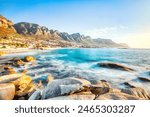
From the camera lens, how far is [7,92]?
3016 millimetres

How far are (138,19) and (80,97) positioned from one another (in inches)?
103

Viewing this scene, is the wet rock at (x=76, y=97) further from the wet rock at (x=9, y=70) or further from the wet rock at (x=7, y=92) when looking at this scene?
the wet rock at (x=9, y=70)

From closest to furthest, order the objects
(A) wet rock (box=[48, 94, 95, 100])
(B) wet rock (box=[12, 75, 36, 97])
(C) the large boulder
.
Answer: (A) wet rock (box=[48, 94, 95, 100])
(B) wet rock (box=[12, 75, 36, 97])
(C) the large boulder

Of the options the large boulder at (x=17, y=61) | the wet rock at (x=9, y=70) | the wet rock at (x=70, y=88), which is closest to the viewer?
the wet rock at (x=70, y=88)

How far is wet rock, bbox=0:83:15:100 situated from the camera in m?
2.90

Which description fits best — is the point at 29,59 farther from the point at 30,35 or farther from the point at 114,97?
the point at 114,97

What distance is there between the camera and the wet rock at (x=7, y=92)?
290 cm

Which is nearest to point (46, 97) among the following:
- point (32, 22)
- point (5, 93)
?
point (5, 93)

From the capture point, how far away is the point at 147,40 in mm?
4371

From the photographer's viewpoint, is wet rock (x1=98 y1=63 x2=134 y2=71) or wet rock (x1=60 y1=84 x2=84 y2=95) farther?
wet rock (x1=98 y1=63 x2=134 y2=71)

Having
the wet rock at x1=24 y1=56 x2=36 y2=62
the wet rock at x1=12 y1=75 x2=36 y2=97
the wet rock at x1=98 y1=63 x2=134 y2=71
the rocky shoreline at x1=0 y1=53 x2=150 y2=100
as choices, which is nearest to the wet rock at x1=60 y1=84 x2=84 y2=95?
the rocky shoreline at x1=0 y1=53 x2=150 y2=100

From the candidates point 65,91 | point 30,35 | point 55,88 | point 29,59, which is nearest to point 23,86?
point 55,88

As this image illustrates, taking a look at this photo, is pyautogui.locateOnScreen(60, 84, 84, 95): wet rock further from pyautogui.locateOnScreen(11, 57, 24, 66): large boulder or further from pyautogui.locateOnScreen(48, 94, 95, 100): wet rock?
pyautogui.locateOnScreen(11, 57, 24, 66): large boulder

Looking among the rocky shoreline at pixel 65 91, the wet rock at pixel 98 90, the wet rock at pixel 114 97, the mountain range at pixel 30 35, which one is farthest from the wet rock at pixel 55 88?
the mountain range at pixel 30 35
